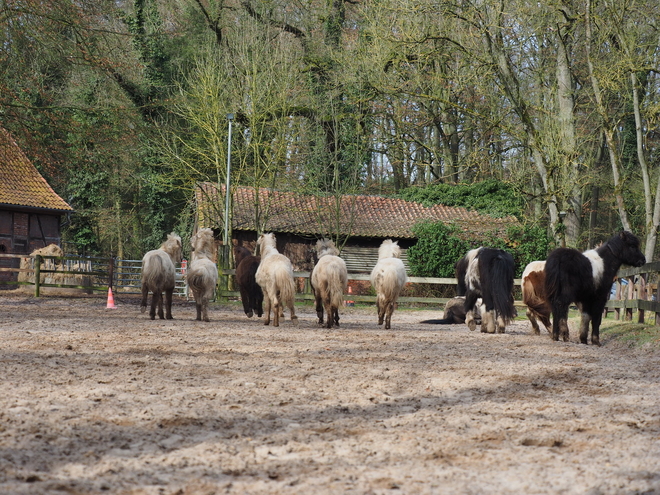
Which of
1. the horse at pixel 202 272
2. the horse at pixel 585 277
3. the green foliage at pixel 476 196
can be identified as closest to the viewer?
the horse at pixel 585 277

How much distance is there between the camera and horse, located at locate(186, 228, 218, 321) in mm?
15547

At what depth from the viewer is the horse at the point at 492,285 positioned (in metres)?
14.0

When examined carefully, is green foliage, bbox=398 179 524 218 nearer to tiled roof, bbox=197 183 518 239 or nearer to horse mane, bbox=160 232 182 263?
tiled roof, bbox=197 183 518 239

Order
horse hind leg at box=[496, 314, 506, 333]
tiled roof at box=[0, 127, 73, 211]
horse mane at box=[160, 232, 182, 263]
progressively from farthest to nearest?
tiled roof at box=[0, 127, 73, 211] → horse mane at box=[160, 232, 182, 263] → horse hind leg at box=[496, 314, 506, 333]

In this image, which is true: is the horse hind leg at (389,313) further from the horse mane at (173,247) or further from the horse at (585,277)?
the horse mane at (173,247)

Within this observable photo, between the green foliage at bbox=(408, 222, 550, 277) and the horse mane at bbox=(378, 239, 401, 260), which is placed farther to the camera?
the green foliage at bbox=(408, 222, 550, 277)

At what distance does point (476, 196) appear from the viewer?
3788cm

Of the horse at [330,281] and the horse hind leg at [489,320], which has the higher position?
the horse at [330,281]

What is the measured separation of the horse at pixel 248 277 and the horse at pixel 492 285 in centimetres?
484

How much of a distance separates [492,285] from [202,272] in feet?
18.6

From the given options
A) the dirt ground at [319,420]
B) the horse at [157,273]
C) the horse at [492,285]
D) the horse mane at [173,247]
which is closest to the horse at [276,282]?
the horse at [157,273]

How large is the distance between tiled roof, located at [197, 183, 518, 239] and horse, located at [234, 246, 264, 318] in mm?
16092

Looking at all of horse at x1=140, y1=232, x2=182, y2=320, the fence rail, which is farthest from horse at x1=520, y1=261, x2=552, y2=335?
the fence rail

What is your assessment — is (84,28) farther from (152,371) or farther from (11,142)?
(152,371)
